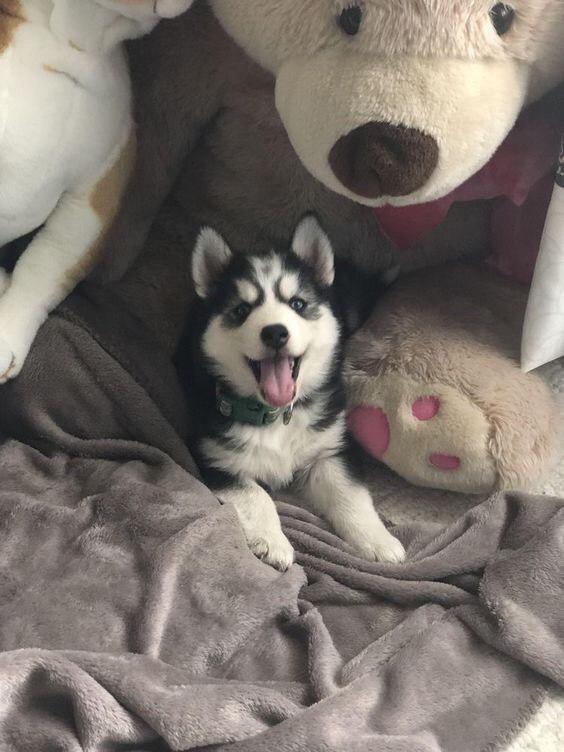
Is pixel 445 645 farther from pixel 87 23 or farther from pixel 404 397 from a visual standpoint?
pixel 87 23

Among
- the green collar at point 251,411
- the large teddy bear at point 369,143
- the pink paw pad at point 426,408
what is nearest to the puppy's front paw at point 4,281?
the large teddy bear at point 369,143

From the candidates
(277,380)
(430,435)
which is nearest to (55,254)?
(277,380)

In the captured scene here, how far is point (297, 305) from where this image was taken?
137cm

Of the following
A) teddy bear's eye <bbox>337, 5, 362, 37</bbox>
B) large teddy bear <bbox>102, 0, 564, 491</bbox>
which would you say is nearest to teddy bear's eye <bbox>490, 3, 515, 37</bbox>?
large teddy bear <bbox>102, 0, 564, 491</bbox>

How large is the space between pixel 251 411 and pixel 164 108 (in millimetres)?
580

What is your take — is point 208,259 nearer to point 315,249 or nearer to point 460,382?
point 315,249

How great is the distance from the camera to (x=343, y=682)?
104cm

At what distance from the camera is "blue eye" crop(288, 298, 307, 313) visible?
136 cm

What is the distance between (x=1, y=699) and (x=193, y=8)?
3.75 ft

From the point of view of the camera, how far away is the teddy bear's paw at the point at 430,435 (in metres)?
1.29

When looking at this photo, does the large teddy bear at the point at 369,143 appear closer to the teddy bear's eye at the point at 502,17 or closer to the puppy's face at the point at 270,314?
the teddy bear's eye at the point at 502,17

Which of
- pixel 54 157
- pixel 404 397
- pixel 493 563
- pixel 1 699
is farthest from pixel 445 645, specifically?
pixel 54 157

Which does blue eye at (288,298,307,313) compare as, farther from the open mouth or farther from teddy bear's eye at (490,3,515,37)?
teddy bear's eye at (490,3,515,37)

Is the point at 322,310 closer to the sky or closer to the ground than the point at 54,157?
closer to the ground
